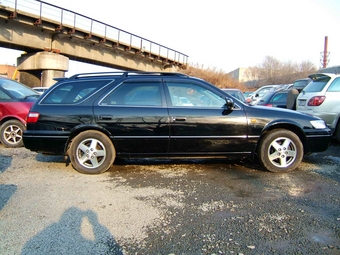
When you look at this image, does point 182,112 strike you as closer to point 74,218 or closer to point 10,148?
point 74,218

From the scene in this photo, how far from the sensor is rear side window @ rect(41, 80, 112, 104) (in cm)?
476

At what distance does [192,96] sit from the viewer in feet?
15.6

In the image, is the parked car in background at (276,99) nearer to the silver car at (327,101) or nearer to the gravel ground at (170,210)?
the silver car at (327,101)

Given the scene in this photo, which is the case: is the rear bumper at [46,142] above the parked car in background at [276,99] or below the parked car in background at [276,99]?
below

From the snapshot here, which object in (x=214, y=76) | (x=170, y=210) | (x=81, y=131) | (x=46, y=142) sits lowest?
(x=170, y=210)

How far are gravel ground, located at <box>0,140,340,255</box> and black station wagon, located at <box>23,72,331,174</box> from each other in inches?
14.5

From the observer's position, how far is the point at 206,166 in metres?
5.09

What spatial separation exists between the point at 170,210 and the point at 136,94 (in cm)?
222

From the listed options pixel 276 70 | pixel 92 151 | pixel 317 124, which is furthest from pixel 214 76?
pixel 92 151

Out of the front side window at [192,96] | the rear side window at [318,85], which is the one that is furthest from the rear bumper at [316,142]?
the rear side window at [318,85]

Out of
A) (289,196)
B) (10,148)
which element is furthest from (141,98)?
(10,148)

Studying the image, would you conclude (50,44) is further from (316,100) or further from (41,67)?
(316,100)

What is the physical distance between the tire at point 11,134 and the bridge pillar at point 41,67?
49.5ft

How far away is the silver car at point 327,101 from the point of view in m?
6.70
